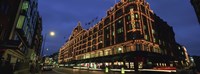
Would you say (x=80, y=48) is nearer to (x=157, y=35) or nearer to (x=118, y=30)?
(x=118, y=30)

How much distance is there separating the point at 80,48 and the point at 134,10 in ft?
178

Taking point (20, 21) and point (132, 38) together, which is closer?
point (20, 21)

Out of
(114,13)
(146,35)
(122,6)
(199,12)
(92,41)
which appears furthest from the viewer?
(92,41)

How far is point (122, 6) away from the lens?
188 feet

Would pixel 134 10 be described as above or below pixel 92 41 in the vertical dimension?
above

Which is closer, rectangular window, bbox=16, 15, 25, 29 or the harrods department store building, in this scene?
rectangular window, bbox=16, 15, 25, 29

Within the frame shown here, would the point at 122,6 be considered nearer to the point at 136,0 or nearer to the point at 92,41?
the point at 136,0

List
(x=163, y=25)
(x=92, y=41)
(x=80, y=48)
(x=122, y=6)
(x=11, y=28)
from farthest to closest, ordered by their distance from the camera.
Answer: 1. (x=80, y=48)
2. (x=92, y=41)
3. (x=163, y=25)
4. (x=122, y=6)
5. (x=11, y=28)

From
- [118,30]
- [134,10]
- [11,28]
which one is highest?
[134,10]

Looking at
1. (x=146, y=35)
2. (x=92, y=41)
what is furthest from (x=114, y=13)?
(x=92, y=41)

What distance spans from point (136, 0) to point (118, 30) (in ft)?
39.5

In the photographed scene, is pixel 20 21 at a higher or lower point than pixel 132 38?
higher

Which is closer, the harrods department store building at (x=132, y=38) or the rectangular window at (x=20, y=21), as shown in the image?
the rectangular window at (x=20, y=21)

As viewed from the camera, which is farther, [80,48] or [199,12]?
[80,48]
